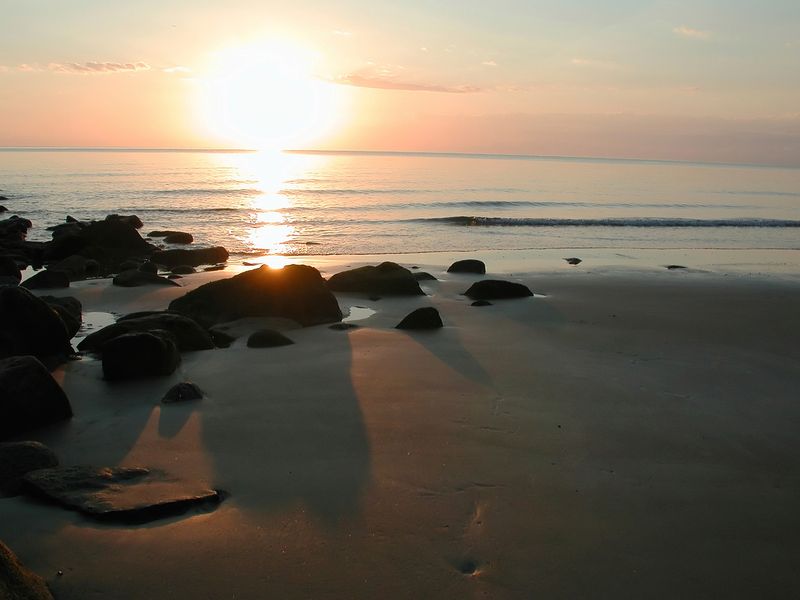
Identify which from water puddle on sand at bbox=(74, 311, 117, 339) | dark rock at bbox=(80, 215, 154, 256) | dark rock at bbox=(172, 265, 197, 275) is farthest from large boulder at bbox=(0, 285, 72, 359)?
dark rock at bbox=(80, 215, 154, 256)

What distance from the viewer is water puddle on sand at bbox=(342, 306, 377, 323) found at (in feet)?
30.0

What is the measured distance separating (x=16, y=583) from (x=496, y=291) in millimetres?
8621

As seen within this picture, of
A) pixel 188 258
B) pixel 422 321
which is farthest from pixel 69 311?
pixel 188 258

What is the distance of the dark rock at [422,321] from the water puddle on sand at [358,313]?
91 centimetres

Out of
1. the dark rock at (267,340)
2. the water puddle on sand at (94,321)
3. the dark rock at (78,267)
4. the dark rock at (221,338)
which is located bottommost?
the dark rock at (78,267)

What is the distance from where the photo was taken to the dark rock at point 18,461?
12.6ft

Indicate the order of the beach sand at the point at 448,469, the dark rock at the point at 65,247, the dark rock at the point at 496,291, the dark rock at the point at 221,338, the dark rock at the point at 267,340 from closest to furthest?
1. the beach sand at the point at 448,469
2. the dark rock at the point at 267,340
3. the dark rock at the point at 221,338
4. the dark rock at the point at 496,291
5. the dark rock at the point at 65,247

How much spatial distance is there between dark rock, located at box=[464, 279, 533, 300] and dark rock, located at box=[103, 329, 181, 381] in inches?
216

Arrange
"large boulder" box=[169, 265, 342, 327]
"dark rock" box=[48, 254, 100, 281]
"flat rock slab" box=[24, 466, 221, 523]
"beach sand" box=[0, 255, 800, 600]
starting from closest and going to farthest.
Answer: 1. "beach sand" box=[0, 255, 800, 600]
2. "flat rock slab" box=[24, 466, 221, 523]
3. "large boulder" box=[169, 265, 342, 327]
4. "dark rock" box=[48, 254, 100, 281]

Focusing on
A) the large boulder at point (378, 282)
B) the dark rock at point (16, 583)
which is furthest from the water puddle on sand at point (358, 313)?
the dark rock at point (16, 583)

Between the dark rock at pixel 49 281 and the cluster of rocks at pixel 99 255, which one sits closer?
the dark rock at pixel 49 281

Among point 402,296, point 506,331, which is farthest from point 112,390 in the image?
point 402,296

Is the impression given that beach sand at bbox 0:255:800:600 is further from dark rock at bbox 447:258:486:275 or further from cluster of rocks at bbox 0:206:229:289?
cluster of rocks at bbox 0:206:229:289

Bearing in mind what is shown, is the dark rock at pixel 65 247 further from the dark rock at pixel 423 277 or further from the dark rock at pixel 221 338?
the dark rock at pixel 221 338
